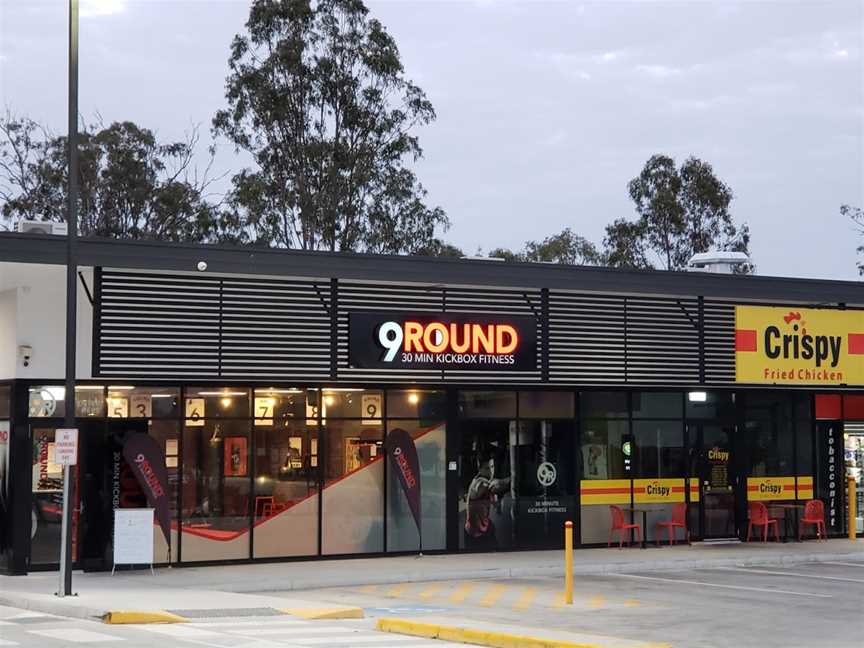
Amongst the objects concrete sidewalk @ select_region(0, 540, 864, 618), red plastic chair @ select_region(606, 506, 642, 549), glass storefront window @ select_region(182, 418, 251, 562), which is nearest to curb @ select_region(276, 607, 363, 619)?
concrete sidewalk @ select_region(0, 540, 864, 618)

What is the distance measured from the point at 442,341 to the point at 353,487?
3.23 m

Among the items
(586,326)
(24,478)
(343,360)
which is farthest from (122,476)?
(586,326)

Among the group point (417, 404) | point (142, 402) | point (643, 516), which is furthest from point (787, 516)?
point (142, 402)

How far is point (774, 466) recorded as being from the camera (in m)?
29.2

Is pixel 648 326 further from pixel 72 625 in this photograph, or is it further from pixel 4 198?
pixel 4 198

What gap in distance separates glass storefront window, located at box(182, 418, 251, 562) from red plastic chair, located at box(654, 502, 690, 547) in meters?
8.98

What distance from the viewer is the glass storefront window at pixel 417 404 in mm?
25375

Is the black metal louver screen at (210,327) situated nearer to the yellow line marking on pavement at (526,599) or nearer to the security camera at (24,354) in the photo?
the security camera at (24,354)

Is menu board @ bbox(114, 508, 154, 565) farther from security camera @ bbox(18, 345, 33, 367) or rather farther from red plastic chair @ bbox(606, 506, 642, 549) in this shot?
red plastic chair @ bbox(606, 506, 642, 549)

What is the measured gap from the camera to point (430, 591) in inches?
821

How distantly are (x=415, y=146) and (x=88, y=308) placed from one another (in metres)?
31.6

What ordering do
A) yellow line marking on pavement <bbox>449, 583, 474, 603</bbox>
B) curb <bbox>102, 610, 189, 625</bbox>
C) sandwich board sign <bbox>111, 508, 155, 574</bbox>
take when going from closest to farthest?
curb <bbox>102, 610, 189, 625</bbox>, yellow line marking on pavement <bbox>449, 583, 474, 603</bbox>, sandwich board sign <bbox>111, 508, 155, 574</bbox>

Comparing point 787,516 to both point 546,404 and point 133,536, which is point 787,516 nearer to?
point 546,404

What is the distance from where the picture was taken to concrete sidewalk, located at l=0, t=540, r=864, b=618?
18.2 m
